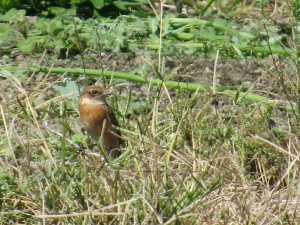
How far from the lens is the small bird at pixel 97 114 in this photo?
568 centimetres

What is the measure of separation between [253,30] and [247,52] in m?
0.53

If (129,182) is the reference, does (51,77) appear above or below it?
below

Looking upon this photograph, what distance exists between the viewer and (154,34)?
7.23 metres

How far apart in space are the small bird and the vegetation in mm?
93

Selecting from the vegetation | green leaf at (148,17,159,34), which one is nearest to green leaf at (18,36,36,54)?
the vegetation

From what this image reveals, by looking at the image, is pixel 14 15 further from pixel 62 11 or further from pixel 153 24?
pixel 153 24

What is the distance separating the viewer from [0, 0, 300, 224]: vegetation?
3.96m

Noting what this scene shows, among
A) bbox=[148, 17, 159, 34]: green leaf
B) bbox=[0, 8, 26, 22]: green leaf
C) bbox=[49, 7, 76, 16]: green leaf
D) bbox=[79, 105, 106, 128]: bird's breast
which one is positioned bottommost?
bbox=[79, 105, 106, 128]: bird's breast

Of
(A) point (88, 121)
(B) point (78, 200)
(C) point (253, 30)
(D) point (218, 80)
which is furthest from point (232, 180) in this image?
(C) point (253, 30)

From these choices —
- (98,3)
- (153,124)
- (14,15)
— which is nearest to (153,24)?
(98,3)

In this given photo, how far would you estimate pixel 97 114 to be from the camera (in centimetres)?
→ 589

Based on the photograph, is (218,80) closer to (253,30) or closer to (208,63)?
(208,63)

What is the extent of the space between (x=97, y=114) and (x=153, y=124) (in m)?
1.86

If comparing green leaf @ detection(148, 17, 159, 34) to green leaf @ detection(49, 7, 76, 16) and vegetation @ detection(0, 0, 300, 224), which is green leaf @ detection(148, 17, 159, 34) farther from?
green leaf @ detection(49, 7, 76, 16)
